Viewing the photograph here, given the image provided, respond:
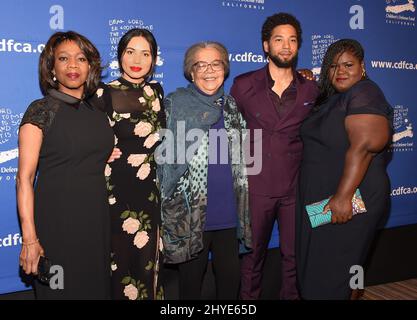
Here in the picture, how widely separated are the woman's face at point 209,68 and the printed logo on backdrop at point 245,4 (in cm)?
85

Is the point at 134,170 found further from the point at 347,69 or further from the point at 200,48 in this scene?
the point at 347,69

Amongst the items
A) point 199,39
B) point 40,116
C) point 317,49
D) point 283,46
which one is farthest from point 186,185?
point 317,49

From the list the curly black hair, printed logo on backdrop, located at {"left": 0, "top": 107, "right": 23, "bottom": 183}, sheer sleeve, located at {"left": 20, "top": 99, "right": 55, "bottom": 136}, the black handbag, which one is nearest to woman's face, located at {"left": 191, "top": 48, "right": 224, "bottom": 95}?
the curly black hair

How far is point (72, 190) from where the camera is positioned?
204 cm

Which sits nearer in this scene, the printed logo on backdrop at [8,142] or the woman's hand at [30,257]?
the woman's hand at [30,257]

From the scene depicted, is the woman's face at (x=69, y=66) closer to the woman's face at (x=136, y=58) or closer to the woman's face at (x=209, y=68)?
the woman's face at (x=136, y=58)

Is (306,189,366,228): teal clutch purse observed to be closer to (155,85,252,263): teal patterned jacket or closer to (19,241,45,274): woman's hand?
(155,85,252,263): teal patterned jacket

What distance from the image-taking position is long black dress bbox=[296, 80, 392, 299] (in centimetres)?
241

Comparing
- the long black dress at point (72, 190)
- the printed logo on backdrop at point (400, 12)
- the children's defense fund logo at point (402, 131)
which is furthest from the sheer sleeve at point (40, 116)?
the printed logo on backdrop at point (400, 12)

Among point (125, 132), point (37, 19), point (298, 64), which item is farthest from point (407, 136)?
point (37, 19)

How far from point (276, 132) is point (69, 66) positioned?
4.22 ft

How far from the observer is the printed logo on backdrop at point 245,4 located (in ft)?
10.2

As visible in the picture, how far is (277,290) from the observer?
3.29 metres
